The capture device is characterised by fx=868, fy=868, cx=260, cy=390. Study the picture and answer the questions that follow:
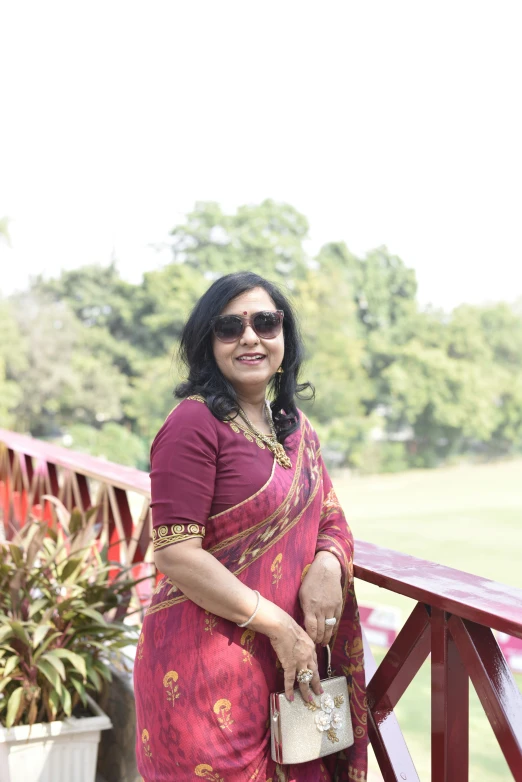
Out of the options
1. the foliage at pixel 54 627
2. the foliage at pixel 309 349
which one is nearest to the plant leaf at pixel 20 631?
the foliage at pixel 54 627

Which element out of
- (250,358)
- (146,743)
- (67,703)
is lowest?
(67,703)

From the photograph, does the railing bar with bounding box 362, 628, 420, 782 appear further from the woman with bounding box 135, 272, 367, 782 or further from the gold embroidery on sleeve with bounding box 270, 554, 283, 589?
the gold embroidery on sleeve with bounding box 270, 554, 283, 589

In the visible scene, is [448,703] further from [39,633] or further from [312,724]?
[39,633]

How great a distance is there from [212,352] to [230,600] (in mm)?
384

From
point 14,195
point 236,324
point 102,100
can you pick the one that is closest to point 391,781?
point 236,324

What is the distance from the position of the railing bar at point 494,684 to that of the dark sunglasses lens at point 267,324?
493mm

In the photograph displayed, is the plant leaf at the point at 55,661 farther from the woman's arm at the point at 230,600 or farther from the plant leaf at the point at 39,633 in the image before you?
the woman's arm at the point at 230,600

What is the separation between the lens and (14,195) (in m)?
40.3

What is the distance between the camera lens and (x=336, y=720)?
1282 mm

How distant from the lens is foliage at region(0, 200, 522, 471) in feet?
111

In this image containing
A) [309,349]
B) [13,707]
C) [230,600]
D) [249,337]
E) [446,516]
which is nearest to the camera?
[230,600]

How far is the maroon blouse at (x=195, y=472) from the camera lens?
1.20 metres

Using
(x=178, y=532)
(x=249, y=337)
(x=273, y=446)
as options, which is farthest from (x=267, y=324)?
(x=178, y=532)

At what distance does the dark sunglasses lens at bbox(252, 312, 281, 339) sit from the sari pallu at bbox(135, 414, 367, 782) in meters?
0.21
